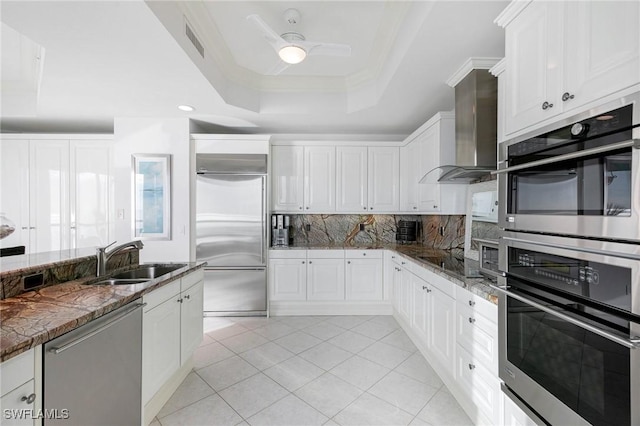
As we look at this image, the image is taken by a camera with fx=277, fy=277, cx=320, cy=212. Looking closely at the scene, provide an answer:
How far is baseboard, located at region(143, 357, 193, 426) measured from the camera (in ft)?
5.81

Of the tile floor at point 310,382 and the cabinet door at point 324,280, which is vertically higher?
the cabinet door at point 324,280

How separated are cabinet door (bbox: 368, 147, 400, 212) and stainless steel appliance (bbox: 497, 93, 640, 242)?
2.60 meters

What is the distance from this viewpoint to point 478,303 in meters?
1.68

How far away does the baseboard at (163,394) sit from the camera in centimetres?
177

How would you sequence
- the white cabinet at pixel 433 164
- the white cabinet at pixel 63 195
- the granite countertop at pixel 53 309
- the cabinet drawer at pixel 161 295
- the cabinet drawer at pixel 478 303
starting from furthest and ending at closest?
the white cabinet at pixel 63 195 < the white cabinet at pixel 433 164 < the cabinet drawer at pixel 161 295 < the cabinet drawer at pixel 478 303 < the granite countertop at pixel 53 309

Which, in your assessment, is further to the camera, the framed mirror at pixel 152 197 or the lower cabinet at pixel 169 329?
the framed mirror at pixel 152 197

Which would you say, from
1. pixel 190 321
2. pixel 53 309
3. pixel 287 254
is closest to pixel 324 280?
pixel 287 254

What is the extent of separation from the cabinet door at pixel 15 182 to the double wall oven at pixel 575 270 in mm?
5340

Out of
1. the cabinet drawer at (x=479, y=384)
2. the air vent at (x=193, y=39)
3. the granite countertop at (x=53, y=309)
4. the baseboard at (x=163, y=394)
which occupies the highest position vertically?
the air vent at (x=193, y=39)

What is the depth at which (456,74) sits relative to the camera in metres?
2.32

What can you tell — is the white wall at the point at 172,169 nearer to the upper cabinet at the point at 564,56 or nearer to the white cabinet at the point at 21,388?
the white cabinet at the point at 21,388

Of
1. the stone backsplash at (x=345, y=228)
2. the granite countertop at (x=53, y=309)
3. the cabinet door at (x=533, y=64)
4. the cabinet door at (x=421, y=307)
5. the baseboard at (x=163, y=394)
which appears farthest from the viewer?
the stone backsplash at (x=345, y=228)

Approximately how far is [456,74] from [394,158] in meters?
1.72

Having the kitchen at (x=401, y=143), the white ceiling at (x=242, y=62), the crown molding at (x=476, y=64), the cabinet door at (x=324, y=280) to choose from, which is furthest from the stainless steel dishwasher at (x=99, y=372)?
the crown molding at (x=476, y=64)
